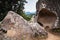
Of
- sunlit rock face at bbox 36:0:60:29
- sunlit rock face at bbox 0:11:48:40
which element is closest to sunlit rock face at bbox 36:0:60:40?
sunlit rock face at bbox 36:0:60:29

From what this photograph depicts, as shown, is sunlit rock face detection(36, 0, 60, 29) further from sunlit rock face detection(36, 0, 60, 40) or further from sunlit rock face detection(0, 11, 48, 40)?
sunlit rock face detection(0, 11, 48, 40)

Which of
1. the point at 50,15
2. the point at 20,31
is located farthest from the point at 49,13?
the point at 20,31

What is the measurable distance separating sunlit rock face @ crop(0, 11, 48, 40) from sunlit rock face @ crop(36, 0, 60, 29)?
2.13 ft

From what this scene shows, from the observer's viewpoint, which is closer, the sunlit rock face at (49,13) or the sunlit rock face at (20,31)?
the sunlit rock face at (20,31)

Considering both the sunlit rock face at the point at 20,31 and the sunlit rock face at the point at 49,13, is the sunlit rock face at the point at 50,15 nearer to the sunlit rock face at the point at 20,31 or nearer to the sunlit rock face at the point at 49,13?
the sunlit rock face at the point at 49,13

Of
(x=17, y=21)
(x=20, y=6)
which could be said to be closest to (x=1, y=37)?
(x=17, y=21)

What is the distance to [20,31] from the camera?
19.5 ft

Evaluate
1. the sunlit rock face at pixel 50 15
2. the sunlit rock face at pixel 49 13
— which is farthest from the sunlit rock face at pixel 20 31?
the sunlit rock face at pixel 49 13

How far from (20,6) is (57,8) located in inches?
166

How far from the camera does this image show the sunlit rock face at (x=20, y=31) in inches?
229

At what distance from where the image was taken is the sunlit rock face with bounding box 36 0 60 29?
652 cm

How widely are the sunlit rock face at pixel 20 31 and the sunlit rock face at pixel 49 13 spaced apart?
650 millimetres

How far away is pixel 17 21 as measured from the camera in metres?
6.16

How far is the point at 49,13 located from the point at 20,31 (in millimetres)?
1107
